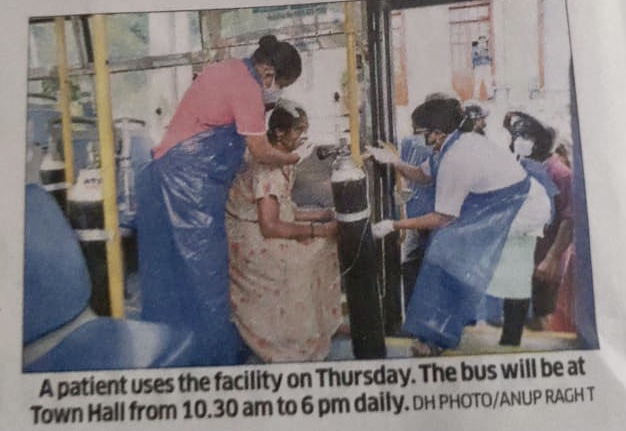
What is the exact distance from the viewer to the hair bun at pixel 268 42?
0.45 meters

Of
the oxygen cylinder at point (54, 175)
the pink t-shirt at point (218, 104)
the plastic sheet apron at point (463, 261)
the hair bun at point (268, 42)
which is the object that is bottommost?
the plastic sheet apron at point (463, 261)

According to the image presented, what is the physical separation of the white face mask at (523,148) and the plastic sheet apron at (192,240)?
17 centimetres

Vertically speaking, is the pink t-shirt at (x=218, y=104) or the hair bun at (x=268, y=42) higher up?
the hair bun at (x=268, y=42)

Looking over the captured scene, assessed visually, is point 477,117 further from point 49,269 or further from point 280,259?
point 49,269

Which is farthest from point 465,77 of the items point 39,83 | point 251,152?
point 39,83

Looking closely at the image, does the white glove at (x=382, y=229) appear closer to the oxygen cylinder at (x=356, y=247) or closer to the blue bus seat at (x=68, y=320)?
the oxygen cylinder at (x=356, y=247)

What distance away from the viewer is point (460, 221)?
432mm

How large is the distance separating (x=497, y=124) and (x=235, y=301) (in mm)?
195

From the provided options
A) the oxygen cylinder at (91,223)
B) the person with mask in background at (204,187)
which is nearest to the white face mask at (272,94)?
the person with mask in background at (204,187)

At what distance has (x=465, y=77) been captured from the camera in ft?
1.45

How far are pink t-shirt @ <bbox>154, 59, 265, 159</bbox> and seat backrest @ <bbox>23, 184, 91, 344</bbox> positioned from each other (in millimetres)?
74

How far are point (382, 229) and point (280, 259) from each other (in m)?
0.07

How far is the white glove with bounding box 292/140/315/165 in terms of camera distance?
44 centimetres

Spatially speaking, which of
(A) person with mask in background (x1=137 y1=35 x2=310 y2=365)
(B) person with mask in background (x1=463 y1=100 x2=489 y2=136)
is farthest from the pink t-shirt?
(B) person with mask in background (x1=463 y1=100 x2=489 y2=136)
